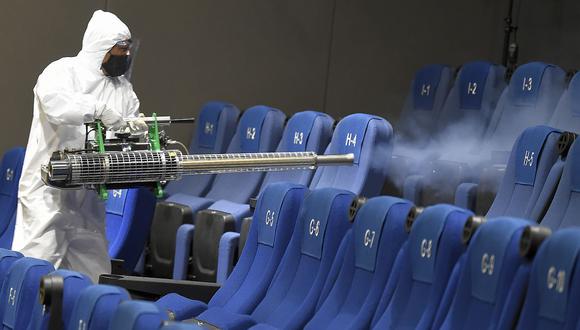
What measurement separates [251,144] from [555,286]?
2.17 meters

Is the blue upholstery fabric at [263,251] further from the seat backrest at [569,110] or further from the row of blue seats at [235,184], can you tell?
the seat backrest at [569,110]

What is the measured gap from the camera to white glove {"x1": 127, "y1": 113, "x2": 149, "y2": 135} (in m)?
2.94

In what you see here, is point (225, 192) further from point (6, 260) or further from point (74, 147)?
point (6, 260)

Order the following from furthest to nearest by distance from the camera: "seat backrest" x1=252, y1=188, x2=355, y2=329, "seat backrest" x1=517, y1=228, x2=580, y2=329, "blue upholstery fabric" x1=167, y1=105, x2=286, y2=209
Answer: "blue upholstery fabric" x1=167, y1=105, x2=286, y2=209 → "seat backrest" x1=252, y1=188, x2=355, y2=329 → "seat backrest" x1=517, y1=228, x2=580, y2=329

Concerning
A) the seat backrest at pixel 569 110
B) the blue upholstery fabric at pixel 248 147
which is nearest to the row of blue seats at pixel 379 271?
the seat backrest at pixel 569 110

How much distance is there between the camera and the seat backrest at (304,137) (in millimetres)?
3785

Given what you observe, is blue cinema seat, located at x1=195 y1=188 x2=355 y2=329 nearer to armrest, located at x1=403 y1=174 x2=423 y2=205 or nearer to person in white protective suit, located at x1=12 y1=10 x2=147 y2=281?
person in white protective suit, located at x1=12 y1=10 x2=147 y2=281

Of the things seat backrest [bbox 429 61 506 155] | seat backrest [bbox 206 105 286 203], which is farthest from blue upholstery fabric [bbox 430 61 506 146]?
seat backrest [bbox 206 105 286 203]

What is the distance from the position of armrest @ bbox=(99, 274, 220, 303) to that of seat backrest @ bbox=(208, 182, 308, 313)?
11cm

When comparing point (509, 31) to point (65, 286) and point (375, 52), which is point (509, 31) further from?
point (65, 286)

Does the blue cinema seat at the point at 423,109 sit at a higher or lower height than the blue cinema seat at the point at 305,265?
higher

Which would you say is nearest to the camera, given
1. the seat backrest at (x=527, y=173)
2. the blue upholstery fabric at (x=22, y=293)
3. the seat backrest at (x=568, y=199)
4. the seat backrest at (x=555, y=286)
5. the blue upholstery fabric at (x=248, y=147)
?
the seat backrest at (x=555, y=286)

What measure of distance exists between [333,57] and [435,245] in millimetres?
2891

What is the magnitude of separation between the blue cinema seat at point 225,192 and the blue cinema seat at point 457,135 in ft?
1.66
